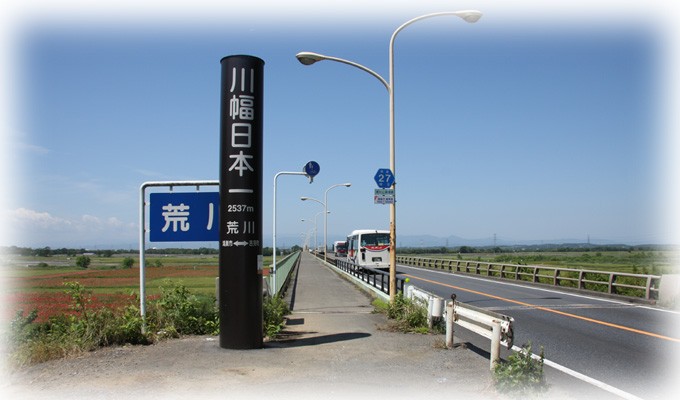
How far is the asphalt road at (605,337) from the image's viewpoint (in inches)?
270

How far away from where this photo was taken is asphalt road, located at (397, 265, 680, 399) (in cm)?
687

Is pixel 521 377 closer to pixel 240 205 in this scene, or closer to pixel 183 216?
pixel 240 205

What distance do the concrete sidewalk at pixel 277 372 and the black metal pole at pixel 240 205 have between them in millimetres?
506

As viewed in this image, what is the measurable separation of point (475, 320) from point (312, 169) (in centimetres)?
1135

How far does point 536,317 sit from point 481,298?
191 inches

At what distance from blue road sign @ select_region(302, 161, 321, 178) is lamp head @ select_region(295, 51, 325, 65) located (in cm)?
499

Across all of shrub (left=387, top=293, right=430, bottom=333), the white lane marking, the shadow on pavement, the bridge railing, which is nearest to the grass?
the shadow on pavement

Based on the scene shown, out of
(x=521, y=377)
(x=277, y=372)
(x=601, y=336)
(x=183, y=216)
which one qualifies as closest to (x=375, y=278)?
(x=601, y=336)

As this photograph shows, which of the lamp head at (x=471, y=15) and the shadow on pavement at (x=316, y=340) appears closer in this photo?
the shadow on pavement at (x=316, y=340)

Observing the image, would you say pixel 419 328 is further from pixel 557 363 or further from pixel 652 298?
pixel 652 298

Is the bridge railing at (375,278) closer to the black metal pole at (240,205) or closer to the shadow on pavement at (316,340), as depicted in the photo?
the shadow on pavement at (316,340)

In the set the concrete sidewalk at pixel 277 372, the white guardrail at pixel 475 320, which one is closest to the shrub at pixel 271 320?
the concrete sidewalk at pixel 277 372

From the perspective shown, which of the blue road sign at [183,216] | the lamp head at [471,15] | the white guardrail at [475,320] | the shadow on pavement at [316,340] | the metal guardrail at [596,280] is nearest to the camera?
the white guardrail at [475,320]

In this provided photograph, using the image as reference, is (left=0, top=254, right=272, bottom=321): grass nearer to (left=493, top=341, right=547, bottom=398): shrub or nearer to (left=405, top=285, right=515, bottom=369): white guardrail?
(left=405, top=285, right=515, bottom=369): white guardrail
